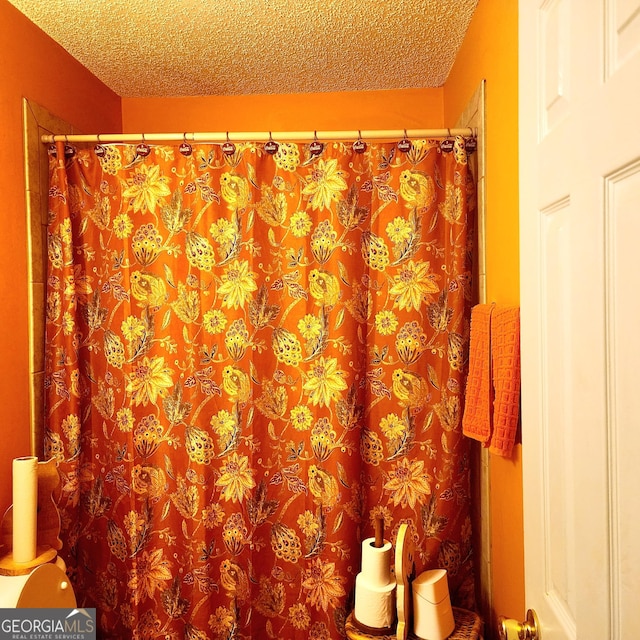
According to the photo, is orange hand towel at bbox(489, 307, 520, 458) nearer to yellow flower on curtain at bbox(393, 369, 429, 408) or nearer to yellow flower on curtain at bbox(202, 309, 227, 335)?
yellow flower on curtain at bbox(393, 369, 429, 408)

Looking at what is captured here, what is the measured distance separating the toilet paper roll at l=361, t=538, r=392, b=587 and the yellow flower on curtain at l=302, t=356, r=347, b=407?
505mm

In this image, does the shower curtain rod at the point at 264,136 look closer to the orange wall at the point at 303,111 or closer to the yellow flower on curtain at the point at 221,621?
the orange wall at the point at 303,111

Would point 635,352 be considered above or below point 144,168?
below

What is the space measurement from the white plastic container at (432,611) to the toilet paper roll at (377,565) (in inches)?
3.7

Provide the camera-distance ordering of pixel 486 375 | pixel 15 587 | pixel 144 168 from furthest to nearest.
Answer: pixel 144 168, pixel 486 375, pixel 15 587

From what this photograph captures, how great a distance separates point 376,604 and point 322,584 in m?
0.32

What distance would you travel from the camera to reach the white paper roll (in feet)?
5.10

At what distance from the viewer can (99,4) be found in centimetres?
177

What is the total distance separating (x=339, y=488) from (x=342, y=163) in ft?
3.85

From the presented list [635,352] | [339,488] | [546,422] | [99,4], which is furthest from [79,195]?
[635,352]

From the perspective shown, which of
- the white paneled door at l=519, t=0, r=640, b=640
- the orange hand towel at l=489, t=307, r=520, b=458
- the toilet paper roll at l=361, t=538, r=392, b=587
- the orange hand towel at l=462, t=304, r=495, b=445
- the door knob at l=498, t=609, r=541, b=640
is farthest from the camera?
the toilet paper roll at l=361, t=538, r=392, b=587

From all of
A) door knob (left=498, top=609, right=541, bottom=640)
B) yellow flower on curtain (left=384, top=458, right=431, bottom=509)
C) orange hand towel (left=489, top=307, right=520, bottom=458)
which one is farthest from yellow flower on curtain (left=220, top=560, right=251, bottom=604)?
door knob (left=498, top=609, right=541, bottom=640)

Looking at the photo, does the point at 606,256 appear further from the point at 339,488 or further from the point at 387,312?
the point at 339,488

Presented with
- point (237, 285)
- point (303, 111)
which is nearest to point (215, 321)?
point (237, 285)
